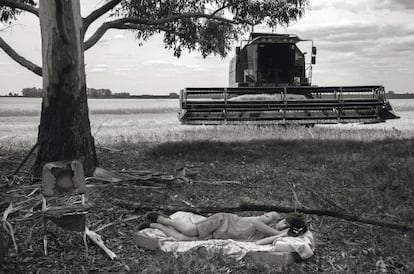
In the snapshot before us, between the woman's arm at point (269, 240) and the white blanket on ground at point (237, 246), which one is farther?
the woman's arm at point (269, 240)

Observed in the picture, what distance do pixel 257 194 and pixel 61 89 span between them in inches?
136

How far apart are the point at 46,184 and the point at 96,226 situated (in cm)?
107

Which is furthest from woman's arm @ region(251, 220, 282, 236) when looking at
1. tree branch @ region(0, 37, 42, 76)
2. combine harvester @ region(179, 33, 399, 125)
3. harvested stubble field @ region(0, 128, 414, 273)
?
combine harvester @ region(179, 33, 399, 125)

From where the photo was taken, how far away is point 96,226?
6363 mm

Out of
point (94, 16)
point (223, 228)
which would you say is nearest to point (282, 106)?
point (94, 16)

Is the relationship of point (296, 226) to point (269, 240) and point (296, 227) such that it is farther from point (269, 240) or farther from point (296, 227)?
point (269, 240)

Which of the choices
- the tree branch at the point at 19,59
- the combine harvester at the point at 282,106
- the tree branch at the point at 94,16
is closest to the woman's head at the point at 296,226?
the tree branch at the point at 94,16

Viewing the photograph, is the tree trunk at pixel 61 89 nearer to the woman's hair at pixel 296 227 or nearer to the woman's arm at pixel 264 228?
the woman's arm at pixel 264 228

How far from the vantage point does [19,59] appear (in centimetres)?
1102

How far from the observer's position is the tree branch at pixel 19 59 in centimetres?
1064

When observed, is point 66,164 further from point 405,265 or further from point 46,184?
point 405,265

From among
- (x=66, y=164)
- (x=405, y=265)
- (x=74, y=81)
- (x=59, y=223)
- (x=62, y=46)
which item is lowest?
(x=405, y=265)

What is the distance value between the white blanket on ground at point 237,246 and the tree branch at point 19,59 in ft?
19.6

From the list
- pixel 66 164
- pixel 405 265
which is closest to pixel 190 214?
pixel 66 164
